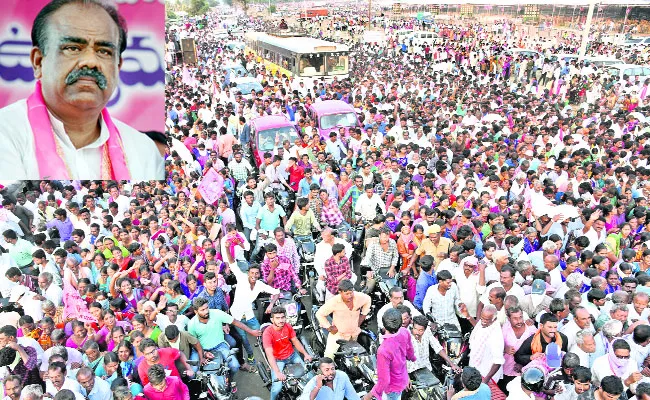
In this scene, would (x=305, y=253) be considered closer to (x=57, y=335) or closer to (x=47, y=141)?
(x=57, y=335)

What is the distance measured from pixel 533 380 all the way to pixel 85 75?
438 centimetres

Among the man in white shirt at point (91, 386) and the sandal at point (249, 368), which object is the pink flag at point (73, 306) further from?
the sandal at point (249, 368)

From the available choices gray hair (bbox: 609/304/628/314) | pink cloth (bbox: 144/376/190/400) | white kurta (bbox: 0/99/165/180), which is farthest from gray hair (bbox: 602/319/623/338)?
white kurta (bbox: 0/99/165/180)

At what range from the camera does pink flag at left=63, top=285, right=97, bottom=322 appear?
5.41 meters

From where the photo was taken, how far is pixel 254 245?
7.67 m

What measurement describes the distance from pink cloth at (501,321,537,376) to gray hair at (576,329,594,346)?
37 centimetres

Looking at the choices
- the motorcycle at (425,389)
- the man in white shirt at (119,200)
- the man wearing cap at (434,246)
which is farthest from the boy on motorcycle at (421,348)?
the man in white shirt at (119,200)

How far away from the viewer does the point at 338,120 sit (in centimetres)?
1249

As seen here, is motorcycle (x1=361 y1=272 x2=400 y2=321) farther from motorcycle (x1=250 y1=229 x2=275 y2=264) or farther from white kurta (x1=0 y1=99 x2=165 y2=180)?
white kurta (x1=0 y1=99 x2=165 y2=180)

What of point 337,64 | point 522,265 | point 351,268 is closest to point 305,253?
point 351,268

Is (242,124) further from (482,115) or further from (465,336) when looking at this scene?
(465,336)

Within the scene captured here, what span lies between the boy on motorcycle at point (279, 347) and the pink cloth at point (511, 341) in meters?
1.88

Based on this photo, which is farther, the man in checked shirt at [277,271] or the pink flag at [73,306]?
the man in checked shirt at [277,271]

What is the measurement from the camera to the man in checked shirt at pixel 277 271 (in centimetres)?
598
